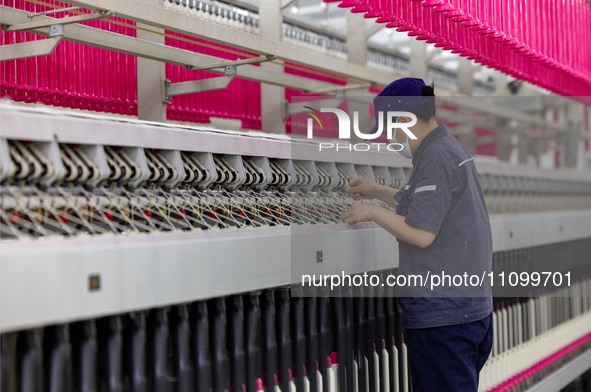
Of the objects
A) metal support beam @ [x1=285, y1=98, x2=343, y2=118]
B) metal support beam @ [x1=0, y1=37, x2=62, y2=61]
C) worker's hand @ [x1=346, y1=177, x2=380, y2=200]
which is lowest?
worker's hand @ [x1=346, y1=177, x2=380, y2=200]

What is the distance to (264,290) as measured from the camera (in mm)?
2484

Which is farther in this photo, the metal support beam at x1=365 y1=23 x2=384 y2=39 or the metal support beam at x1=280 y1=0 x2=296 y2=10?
the metal support beam at x1=365 y1=23 x2=384 y2=39

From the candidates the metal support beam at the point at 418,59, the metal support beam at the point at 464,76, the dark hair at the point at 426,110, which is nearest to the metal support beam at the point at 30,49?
the dark hair at the point at 426,110

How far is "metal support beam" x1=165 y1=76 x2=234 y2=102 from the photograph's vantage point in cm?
372

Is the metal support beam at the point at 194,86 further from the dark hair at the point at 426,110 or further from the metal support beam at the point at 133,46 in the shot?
the dark hair at the point at 426,110

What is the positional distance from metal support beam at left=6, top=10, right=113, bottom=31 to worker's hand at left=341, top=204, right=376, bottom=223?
1038 mm

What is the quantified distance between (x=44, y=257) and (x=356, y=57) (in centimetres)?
372

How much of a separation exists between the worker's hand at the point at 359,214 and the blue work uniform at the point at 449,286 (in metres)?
0.13

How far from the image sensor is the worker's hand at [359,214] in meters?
2.61

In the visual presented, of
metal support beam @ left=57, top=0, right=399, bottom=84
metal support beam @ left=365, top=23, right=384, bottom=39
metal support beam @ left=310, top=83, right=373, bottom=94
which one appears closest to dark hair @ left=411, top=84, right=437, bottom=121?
metal support beam @ left=57, top=0, right=399, bottom=84

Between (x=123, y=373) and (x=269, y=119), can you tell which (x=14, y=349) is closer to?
(x=123, y=373)

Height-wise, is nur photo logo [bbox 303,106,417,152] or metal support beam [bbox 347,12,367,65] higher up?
metal support beam [bbox 347,12,367,65]

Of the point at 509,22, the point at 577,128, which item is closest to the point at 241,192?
the point at 509,22

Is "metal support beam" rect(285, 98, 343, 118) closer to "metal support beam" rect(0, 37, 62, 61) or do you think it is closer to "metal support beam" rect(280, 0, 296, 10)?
"metal support beam" rect(280, 0, 296, 10)
